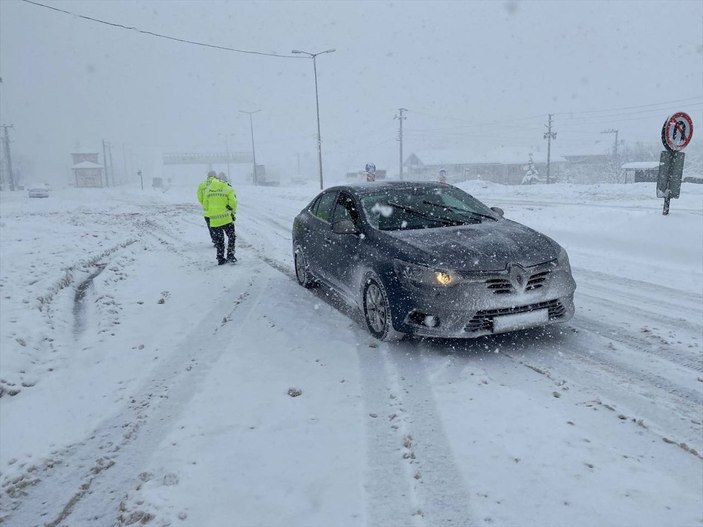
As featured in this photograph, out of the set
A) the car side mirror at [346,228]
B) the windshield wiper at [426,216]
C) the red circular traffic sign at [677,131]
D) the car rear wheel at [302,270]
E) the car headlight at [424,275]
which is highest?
the red circular traffic sign at [677,131]

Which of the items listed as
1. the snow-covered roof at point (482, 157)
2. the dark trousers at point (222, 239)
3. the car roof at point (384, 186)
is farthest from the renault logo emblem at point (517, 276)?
the snow-covered roof at point (482, 157)

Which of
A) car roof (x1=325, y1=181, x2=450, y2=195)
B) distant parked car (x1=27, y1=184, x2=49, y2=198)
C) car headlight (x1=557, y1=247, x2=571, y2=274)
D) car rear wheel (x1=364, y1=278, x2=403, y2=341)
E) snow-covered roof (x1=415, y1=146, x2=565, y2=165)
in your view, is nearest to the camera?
car headlight (x1=557, y1=247, x2=571, y2=274)

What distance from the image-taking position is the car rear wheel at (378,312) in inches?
183

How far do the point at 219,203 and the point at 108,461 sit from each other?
6.39 metres

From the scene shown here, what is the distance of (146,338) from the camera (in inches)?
207

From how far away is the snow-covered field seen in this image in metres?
2.55

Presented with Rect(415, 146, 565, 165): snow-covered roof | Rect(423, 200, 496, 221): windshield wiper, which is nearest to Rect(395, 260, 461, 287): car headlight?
Rect(423, 200, 496, 221): windshield wiper

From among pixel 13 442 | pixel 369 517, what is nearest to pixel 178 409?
pixel 13 442

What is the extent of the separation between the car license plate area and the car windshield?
1.40 metres

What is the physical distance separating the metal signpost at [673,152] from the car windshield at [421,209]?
17.1 ft

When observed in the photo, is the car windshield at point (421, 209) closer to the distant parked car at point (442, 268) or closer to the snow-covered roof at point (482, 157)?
the distant parked car at point (442, 268)

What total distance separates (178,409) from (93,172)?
323ft

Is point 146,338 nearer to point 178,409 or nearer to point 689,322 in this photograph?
point 178,409

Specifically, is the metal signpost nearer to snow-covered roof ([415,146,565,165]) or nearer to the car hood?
the car hood
